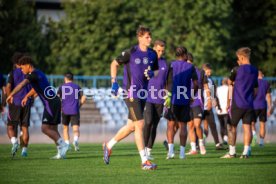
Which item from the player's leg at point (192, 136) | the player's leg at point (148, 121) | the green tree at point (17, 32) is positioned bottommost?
the player's leg at point (192, 136)

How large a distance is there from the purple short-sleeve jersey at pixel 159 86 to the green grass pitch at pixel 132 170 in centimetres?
122

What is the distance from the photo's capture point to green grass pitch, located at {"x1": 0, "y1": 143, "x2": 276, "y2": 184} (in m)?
14.6

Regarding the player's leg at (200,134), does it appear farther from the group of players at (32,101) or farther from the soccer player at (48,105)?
the soccer player at (48,105)

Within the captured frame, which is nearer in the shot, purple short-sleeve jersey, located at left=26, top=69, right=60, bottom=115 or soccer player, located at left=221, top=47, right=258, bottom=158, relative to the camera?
purple short-sleeve jersey, located at left=26, top=69, right=60, bottom=115

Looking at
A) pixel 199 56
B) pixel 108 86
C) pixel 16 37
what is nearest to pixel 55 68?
pixel 16 37

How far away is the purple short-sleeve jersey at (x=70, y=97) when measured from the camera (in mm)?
24344

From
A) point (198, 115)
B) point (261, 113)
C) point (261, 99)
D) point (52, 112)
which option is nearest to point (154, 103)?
point (52, 112)

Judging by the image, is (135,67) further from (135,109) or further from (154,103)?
(154,103)

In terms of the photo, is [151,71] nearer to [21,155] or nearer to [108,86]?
[21,155]

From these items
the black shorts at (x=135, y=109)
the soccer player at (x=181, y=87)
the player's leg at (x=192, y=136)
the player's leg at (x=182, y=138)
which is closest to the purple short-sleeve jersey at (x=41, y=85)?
the soccer player at (x=181, y=87)

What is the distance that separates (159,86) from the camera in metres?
19.2

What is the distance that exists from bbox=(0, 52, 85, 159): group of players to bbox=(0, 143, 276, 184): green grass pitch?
0.48 meters

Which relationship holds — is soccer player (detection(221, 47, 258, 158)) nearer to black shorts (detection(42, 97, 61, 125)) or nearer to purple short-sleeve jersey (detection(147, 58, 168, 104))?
purple short-sleeve jersey (detection(147, 58, 168, 104))

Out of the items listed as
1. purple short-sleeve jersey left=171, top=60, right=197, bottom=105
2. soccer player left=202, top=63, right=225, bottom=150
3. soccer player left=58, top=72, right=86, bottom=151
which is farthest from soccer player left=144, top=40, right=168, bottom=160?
soccer player left=58, top=72, right=86, bottom=151
